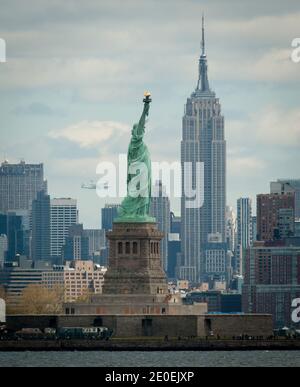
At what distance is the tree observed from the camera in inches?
6540

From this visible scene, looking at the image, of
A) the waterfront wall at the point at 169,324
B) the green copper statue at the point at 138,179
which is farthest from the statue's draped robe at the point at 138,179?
the waterfront wall at the point at 169,324

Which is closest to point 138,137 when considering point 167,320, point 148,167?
point 148,167

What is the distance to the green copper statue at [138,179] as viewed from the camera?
503 feet

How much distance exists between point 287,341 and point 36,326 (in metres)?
14.9

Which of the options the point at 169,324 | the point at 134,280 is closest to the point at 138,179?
the point at 134,280

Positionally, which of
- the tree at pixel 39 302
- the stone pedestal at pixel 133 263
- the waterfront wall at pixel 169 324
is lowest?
the waterfront wall at pixel 169 324

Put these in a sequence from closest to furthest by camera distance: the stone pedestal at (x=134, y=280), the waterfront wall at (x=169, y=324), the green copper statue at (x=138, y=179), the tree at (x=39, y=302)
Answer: the waterfront wall at (x=169, y=324) < the stone pedestal at (x=134, y=280) < the green copper statue at (x=138, y=179) < the tree at (x=39, y=302)

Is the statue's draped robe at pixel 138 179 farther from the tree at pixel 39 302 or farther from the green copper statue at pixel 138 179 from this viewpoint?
the tree at pixel 39 302

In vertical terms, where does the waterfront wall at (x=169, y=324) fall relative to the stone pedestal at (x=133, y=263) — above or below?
below

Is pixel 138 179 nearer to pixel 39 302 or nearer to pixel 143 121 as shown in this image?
pixel 143 121

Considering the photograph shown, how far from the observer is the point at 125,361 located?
12631 cm

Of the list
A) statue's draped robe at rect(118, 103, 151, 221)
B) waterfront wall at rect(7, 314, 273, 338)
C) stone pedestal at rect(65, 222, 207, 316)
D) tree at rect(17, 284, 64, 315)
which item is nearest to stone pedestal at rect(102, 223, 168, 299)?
stone pedestal at rect(65, 222, 207, 316)

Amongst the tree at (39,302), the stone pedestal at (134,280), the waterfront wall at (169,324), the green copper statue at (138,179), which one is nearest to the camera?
the waterfront wall at (169,324)

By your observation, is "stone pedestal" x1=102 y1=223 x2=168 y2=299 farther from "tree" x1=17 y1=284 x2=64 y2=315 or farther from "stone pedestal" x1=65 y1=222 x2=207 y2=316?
"tree" x1=17 y1=284 x2=64 y2=315
